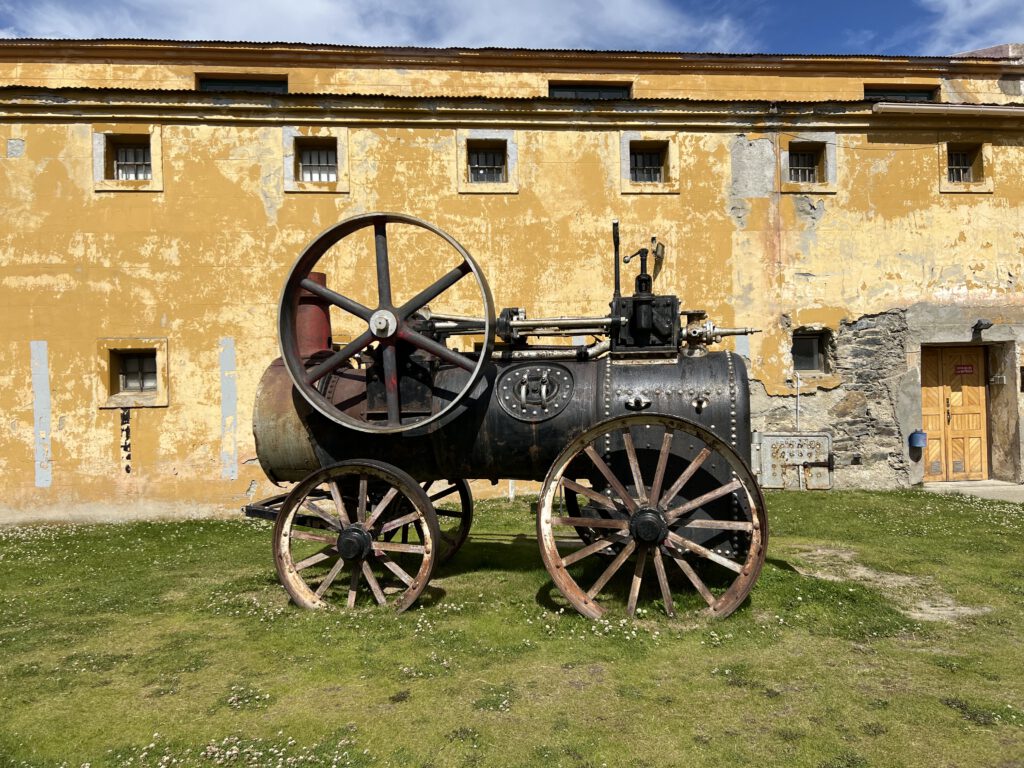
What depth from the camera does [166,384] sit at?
1015 cm

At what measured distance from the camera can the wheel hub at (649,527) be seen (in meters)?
4.82

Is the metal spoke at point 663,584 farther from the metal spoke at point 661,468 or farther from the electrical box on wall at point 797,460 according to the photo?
the electrical box on wall at point 797,460

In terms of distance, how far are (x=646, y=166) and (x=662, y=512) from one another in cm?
793

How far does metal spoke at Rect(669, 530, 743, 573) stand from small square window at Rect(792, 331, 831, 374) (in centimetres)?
→ 732

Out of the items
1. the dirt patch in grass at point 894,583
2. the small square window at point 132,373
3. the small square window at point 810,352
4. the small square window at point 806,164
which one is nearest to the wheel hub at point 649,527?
the dirt patch in grass at point 894,583

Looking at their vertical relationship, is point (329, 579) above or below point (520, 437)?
below

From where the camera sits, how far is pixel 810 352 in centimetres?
1134

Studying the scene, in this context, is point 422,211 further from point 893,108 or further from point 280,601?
point 893,108

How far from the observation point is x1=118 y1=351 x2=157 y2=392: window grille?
10398 mm

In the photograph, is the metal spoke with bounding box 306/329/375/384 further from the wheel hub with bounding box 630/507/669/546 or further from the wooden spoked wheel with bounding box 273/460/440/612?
the wheel hub with bounding box 630/507/669/546

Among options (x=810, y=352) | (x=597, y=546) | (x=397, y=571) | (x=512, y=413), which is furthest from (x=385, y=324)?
(x=810, y=352)

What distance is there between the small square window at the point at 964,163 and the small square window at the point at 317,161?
10342 millimetres

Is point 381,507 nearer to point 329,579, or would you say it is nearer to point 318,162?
point 329,579

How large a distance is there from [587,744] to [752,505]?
7.21 ft
